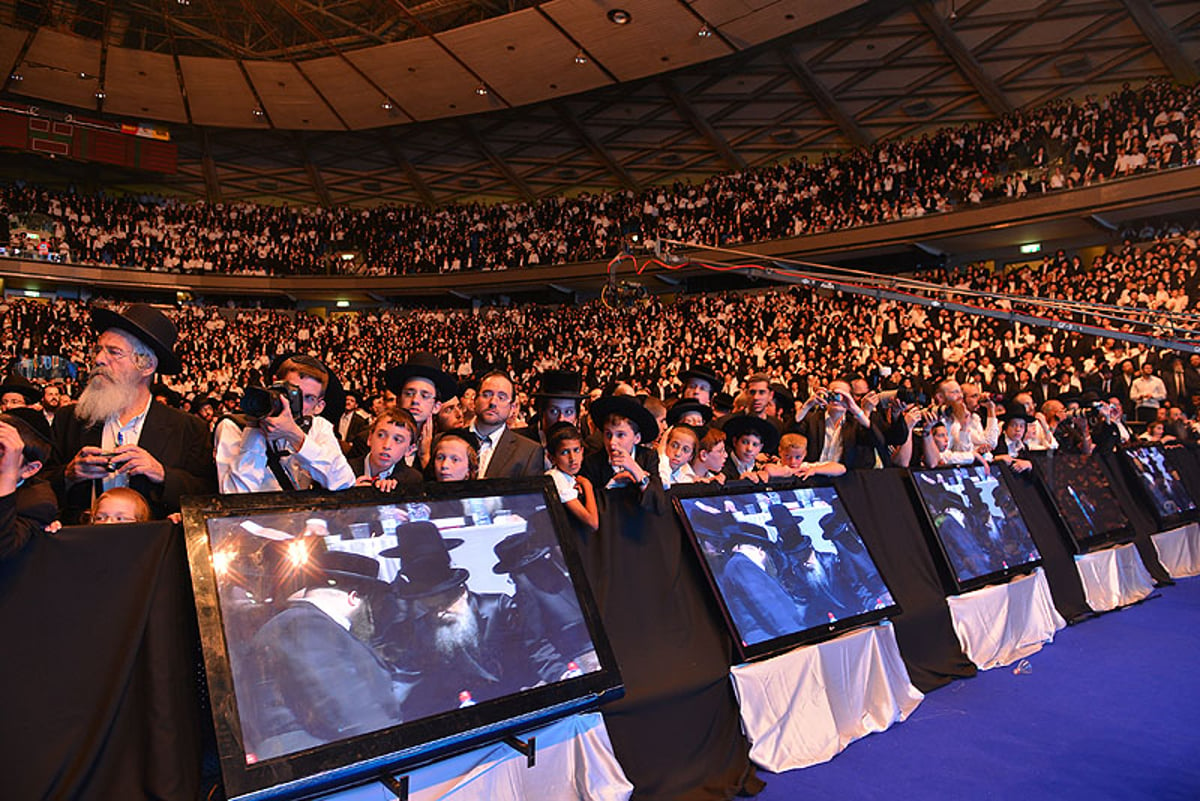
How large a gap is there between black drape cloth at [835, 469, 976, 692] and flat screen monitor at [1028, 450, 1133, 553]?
2.40 meters

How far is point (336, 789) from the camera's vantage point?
2289mm

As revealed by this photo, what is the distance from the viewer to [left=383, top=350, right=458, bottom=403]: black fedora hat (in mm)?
→ 4176

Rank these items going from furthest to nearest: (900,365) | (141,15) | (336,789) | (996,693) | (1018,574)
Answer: (141,15)
(900,365)
(1018,574)
(996,693)
(336,789)

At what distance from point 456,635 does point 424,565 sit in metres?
0.27

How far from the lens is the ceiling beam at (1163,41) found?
65.5ft

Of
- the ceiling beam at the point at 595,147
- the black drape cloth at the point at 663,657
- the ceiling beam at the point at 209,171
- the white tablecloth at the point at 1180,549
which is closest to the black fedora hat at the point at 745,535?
the black drape cloth at the point at 663,657

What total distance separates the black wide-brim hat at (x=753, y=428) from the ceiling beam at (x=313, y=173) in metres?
31.6

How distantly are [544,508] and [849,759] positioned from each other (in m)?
2.04

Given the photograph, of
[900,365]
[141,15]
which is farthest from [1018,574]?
[141,15]

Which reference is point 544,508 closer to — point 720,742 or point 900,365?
→ point 720,742

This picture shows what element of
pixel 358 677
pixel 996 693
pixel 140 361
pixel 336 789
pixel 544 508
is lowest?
pixel 996 693

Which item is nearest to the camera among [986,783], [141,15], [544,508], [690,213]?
[544,508]

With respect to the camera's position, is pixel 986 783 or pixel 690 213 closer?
pixel 986 783

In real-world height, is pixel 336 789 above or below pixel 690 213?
below
